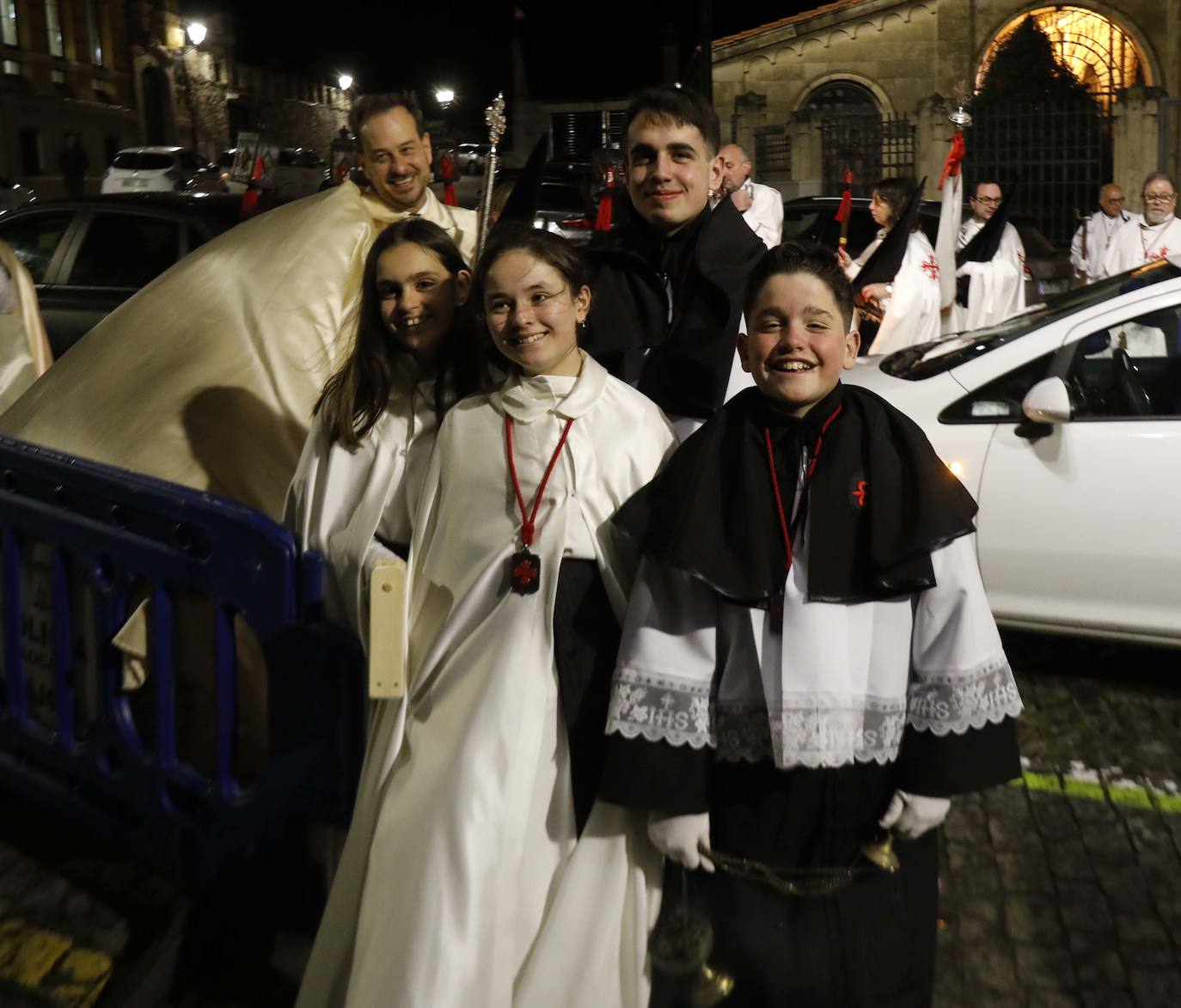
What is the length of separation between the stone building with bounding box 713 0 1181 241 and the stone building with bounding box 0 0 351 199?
19.5m

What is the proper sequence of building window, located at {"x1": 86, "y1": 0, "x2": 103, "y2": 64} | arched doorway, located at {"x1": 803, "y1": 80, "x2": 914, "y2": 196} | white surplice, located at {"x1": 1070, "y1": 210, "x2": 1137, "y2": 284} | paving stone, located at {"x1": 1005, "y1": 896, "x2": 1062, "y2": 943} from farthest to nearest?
1. building window, located at {"x1": 86, "y1": 0, "x2": 103, "y2": 64}
2. arched doorway, located at {"x1": 803, "y1": 80, "x2": 914, "y2": 196}
3. white surplice, located at {"x1": 1070, "y1": 210, "x2": 1137, "y2": 284}
4. paving stone, located at {"x1": 1005, "y1": 896, "x2": 1062, "y2": 943}

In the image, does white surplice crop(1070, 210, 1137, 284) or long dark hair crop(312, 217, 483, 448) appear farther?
white surplice crop(1070, 210, 1137, 284)

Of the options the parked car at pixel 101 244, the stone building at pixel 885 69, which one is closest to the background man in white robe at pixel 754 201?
the parked car at pixel 101 244

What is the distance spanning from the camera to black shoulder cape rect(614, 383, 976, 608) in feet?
7.48

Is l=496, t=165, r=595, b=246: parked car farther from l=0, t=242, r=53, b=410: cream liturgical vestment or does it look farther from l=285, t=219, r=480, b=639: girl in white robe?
l=285, t=219, r=480, b=639: girl in white robe

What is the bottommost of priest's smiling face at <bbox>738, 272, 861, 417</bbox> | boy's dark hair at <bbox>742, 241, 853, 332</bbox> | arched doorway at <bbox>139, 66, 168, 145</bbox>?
priest's smiling face at <bbox>738, 272, 861, 417</bbox>

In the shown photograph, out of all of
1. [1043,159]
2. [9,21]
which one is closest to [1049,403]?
[1043,159]

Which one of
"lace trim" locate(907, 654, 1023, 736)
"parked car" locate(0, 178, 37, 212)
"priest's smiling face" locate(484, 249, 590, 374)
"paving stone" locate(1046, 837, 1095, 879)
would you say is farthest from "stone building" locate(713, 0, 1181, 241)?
"lace trim" locate(907, 654, 1023, 736)

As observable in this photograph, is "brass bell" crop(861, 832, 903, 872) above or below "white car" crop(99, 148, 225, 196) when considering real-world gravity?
below

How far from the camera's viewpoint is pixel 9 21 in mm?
35438

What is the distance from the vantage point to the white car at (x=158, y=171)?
963 inches

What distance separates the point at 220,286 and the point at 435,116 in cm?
4973

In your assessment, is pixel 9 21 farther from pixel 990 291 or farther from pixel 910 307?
pixel 910 307

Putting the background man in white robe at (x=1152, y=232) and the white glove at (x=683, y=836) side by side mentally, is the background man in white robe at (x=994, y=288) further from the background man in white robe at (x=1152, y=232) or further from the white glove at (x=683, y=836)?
the white glove at (x=683, y=836)
